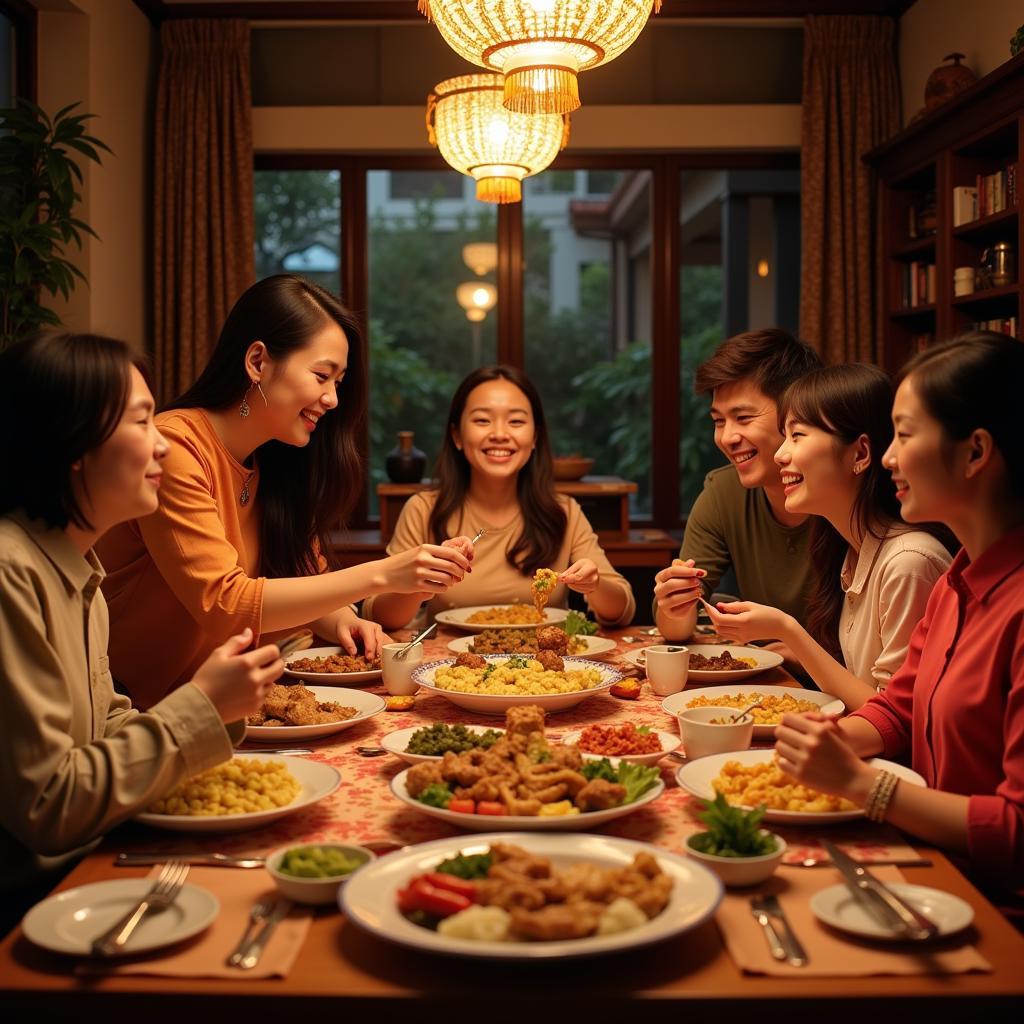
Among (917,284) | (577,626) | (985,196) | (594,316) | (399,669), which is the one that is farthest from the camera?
(594,316)

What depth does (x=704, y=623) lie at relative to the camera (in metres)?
3.23

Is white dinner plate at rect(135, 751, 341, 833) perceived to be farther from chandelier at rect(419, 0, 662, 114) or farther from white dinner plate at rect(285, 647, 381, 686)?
chandelier at rect(419, 0, 662, 114)

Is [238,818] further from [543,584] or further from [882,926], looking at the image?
[543,584]

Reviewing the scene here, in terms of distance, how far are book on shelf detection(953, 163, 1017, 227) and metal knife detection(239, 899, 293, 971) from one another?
3.75 m

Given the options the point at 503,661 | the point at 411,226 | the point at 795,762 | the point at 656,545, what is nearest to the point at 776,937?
the point at 795,762

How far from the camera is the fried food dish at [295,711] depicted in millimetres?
1907

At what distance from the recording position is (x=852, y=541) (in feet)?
7.56

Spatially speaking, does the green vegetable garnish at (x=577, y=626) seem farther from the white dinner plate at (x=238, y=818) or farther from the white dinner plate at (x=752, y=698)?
the white dinner plate at (x=238, y=818)

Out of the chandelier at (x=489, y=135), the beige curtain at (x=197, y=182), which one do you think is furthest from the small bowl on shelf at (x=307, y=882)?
the beige curtain at (x=197, y=182)

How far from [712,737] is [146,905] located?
2.79 feet

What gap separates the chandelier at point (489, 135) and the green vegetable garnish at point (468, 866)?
8.64ft

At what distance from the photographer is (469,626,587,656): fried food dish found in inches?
97.3

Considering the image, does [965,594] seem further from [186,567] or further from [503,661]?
[186,567]

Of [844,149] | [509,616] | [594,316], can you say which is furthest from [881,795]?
[594,316]
